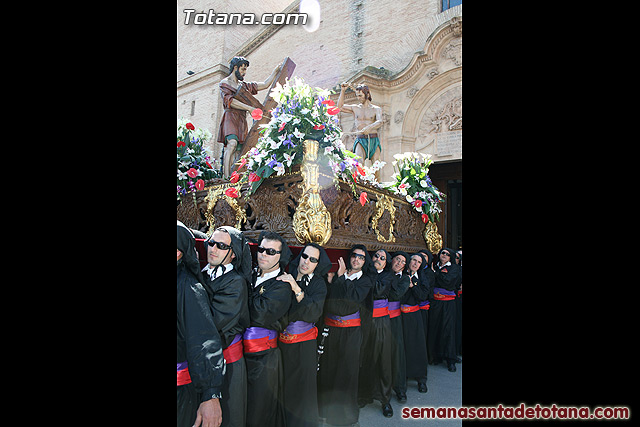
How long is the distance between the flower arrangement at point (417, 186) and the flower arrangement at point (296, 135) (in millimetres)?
2291

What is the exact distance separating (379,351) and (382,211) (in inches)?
82.5

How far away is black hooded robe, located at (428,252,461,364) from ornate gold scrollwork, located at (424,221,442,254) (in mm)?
609

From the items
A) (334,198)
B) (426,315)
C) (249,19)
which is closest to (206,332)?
(334,198)

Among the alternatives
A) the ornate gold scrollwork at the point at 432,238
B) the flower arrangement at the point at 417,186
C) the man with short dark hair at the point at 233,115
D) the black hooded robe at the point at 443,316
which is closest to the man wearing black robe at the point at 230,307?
the man with short dark hair at the point at 233,115

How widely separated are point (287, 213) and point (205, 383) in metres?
2.49

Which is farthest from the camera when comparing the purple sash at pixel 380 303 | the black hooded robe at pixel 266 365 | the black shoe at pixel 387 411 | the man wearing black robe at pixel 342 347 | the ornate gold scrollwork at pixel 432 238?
A: the ornate gold scrollwork at pixel 432 238

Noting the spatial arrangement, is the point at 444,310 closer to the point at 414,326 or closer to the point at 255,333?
the point at 414,326

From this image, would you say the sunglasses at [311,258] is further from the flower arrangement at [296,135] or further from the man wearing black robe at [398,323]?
the man wearing black robe at [398,323]

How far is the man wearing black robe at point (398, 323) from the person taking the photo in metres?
4.80

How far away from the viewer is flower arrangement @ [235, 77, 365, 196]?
14.3ft

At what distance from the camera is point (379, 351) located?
15.3 feet

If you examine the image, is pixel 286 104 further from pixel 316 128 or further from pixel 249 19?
pixel 249 19

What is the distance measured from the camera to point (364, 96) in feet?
24.8

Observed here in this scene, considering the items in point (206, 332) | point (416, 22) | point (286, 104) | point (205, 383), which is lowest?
point (205, 383)
